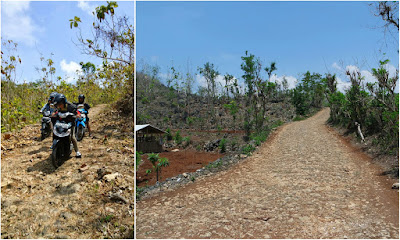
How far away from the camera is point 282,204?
16.7 feet

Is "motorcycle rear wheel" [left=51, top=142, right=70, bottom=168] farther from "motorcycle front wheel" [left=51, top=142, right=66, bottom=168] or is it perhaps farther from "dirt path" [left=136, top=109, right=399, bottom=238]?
"dirt path" [left=136, top=109, right=399, bottom=238]

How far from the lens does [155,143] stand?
635 inches

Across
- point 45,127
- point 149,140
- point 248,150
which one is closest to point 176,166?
point 248,150

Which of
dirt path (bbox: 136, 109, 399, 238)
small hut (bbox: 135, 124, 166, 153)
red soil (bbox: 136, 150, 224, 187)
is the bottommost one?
red soil (bbox: 136, 150, 224, 187)

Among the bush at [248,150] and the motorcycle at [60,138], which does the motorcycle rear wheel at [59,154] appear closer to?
the motorcycle at [60,138]

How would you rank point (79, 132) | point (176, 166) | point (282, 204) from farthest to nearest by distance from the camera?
point (176, 166) → point (79, 132) → point (282, 204)

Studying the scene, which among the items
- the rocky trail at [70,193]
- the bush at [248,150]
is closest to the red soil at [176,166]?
the bush at [248,150]

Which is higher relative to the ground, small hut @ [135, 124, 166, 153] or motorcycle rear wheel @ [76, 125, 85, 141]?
motorcycle rear wheel @ [76, 125, 85, 141]

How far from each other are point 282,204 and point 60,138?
397cm

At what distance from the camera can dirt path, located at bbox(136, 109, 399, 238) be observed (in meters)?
4.05

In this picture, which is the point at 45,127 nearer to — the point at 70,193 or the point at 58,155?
the point at 58,155

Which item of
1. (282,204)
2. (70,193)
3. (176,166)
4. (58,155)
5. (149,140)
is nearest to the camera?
(70,193)

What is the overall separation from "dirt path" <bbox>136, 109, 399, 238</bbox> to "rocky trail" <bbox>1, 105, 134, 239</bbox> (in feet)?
3.03

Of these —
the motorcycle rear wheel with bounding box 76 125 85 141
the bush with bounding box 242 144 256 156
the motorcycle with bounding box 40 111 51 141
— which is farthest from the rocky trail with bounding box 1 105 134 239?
the bush with bounding box 242 144 256 156
